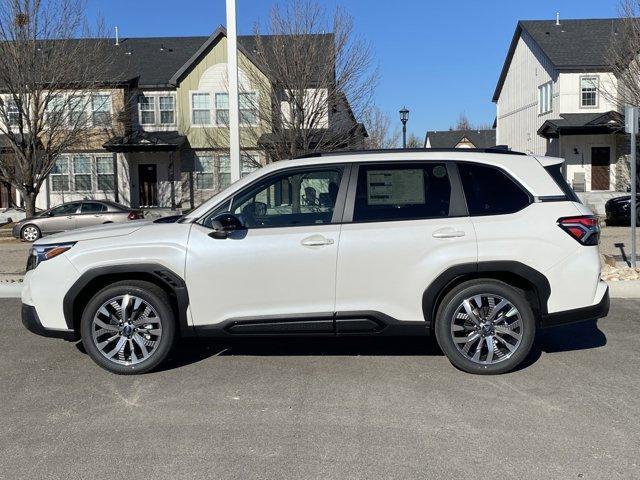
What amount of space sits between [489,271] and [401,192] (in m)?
0.98

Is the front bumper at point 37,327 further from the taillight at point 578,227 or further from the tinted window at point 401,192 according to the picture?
the taillight at point 578,227

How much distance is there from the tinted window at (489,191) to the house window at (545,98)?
27888 mm

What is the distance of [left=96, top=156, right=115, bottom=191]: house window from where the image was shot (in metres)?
27.0

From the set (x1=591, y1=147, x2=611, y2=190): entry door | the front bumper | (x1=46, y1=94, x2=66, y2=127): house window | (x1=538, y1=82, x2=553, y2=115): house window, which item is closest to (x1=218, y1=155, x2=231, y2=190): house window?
(x1=46, y1=94, x2=66, y2=127): house window

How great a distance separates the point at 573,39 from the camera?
30766 millimetres

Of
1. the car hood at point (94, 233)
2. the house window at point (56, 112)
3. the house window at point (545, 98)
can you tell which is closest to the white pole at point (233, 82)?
the car hood at point (94, 233)

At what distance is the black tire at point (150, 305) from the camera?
16.7 ft

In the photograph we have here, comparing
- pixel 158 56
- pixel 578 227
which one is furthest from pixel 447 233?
pixel 158 56

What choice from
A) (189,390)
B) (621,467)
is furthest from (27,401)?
(621,467)

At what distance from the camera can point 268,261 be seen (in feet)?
16.3

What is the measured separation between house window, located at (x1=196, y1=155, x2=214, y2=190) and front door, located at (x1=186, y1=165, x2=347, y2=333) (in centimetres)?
2260

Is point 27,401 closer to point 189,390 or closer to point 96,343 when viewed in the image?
point 96,343

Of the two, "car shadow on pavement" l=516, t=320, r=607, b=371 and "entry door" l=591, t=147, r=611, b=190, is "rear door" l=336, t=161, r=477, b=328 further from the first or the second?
"entry door" l=591, t=147, r=611, b=190

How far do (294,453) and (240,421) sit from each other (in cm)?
64
